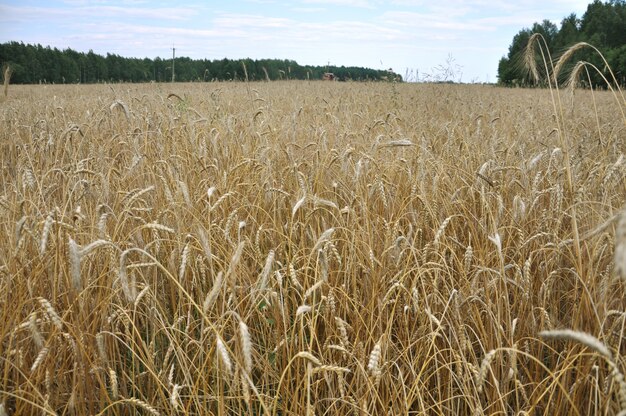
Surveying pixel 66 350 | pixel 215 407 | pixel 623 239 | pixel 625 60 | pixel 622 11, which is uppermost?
pixel 622 11

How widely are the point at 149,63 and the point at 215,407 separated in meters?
48.6

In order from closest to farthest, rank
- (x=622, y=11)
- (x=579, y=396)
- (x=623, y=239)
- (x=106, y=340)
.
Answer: (x=623, y=239), (x=579, y=396), (x=106, y=340), (x=622, y=11)

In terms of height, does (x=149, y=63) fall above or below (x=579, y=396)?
above

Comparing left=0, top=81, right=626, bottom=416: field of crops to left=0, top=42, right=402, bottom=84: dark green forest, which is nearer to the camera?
left=0, top=81, right=626, bottom=416: field of crops

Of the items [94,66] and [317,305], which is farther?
[94,66]

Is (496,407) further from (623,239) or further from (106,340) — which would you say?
(106,340)

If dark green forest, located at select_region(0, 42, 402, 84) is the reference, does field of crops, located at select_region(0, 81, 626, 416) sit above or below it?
below

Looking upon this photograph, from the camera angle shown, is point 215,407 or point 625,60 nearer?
point 215,407

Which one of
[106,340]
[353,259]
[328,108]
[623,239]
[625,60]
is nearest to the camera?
[623,239]

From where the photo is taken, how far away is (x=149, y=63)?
46.0 metres

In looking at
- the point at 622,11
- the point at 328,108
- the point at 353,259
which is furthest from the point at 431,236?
the point at 622,11

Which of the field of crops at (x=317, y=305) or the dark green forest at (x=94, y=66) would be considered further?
the dark green forest at (x=94, y=66)

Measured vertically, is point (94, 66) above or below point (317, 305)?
above

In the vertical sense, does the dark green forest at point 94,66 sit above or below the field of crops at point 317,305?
above
